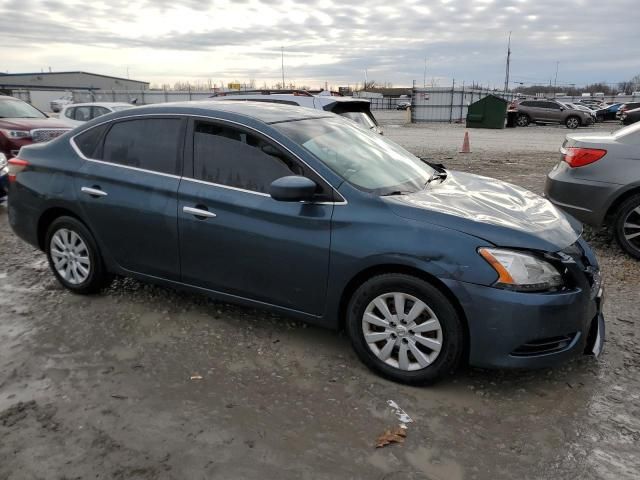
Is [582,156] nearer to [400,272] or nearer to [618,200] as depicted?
[618,200]

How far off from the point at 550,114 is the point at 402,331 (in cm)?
3230

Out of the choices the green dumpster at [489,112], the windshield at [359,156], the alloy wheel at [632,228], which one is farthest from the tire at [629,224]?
the green dumpster at [489,112]

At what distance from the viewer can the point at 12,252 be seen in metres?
5.79

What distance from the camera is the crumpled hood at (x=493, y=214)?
2945 mm

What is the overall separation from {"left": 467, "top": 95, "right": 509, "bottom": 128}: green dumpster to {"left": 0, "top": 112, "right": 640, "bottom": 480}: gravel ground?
27.8 meters

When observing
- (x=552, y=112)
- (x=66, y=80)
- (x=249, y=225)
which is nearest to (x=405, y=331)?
(x=249, y=225)

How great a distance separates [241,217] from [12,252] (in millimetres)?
3735

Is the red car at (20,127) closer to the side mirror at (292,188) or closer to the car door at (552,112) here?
the side mirror at (292,188)

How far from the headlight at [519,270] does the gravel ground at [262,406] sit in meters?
0.71

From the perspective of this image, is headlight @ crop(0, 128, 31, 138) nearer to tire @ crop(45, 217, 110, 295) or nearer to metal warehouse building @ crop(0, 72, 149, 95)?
tire @ crop(45, 217, 110, 295)

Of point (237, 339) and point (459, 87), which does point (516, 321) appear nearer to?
point (237, 339)

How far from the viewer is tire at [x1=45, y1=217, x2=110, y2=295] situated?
4.26 m

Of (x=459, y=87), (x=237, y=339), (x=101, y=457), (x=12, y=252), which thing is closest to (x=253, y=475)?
(x=101, y=457)

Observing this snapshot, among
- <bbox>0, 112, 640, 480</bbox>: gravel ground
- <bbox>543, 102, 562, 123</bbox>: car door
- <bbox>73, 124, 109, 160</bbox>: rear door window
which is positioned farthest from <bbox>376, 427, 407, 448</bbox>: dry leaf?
<bbox>543, 102, 562, 123</bbox>: car door
